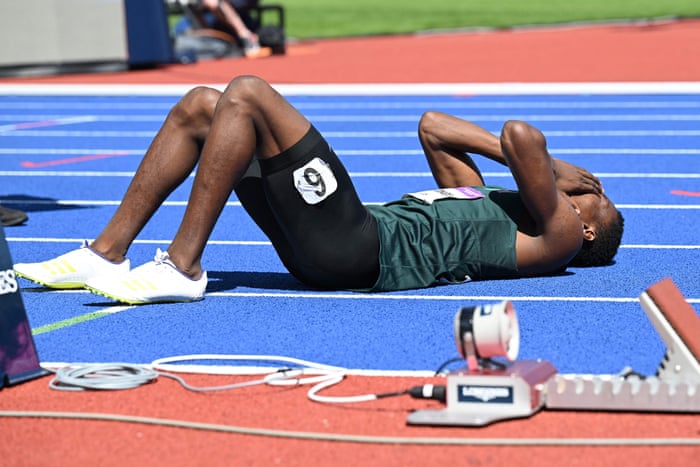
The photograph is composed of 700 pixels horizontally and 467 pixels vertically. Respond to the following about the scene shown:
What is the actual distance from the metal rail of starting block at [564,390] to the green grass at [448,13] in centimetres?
2303

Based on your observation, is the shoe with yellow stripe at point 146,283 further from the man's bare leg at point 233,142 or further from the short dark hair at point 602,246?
the short dark hair at point 602,246

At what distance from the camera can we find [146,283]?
4.96 meters

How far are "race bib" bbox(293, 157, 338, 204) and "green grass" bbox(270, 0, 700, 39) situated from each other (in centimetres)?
2183

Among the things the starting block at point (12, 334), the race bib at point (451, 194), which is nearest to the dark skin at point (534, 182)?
the race bib at point (451, 194)

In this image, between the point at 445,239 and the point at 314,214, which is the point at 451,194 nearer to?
the point at 445,239

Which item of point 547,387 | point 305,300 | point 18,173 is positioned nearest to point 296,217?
point 305,300

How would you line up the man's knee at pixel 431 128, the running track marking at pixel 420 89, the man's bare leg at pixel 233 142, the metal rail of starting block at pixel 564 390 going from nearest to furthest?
the metal rail of starting block at pixel 564 390 < the man's bare leg at pixel 233 142 < the man's knee at pixel 431 128 < the running track marking at pixel 420 89

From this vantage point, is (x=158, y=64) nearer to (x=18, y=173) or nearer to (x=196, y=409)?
(x=18, y=173)

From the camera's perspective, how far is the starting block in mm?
Result: 4074

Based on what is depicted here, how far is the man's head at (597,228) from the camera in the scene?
5348 millimetres

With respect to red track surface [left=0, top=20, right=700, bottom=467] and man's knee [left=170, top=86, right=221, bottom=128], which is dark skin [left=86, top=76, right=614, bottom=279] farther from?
red track surface [left=0, top=20, right=700, bottom=467]

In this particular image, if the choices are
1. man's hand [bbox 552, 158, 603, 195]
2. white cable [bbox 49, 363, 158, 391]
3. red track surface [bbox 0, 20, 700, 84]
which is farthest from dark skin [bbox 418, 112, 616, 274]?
red track surface [bbox 0, 20, 700, 84]

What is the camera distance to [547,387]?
375 cm

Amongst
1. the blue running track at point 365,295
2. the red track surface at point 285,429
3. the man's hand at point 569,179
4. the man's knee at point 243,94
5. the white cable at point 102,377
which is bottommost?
the blue running track at point 365,295
